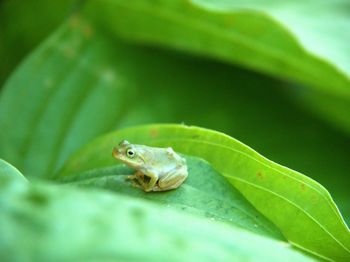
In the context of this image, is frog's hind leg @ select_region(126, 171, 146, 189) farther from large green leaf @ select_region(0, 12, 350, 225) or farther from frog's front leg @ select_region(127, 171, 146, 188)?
large green leaf @ select_region(0, 12, 350, 225)

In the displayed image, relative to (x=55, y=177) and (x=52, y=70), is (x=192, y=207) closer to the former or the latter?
(x=55, y=177)

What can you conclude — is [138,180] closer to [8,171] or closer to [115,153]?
[115,153]

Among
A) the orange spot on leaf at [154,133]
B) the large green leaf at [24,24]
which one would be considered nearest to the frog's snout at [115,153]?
the orange spot on leaf at [154,133]

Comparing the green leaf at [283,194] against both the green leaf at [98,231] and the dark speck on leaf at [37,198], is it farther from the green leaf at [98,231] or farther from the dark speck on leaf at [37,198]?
the dark speck on leaf at [37,198]

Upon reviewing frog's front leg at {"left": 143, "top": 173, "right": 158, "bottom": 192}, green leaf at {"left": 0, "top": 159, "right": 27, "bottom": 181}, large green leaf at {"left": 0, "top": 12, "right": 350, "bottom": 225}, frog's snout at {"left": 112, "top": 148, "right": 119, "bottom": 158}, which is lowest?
green leaf at {"left": 0, "top": 159, "right": 27, "bottom": 181}

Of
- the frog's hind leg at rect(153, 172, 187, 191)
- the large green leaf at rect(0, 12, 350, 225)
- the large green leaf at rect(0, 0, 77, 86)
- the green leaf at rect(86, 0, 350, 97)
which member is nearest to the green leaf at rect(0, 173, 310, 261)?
the frog's hind leg at rect(153, 172, 187, 191)

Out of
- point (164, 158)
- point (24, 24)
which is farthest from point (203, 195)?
point (24, 24)

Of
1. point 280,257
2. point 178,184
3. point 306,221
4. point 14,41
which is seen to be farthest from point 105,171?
point 14,41
